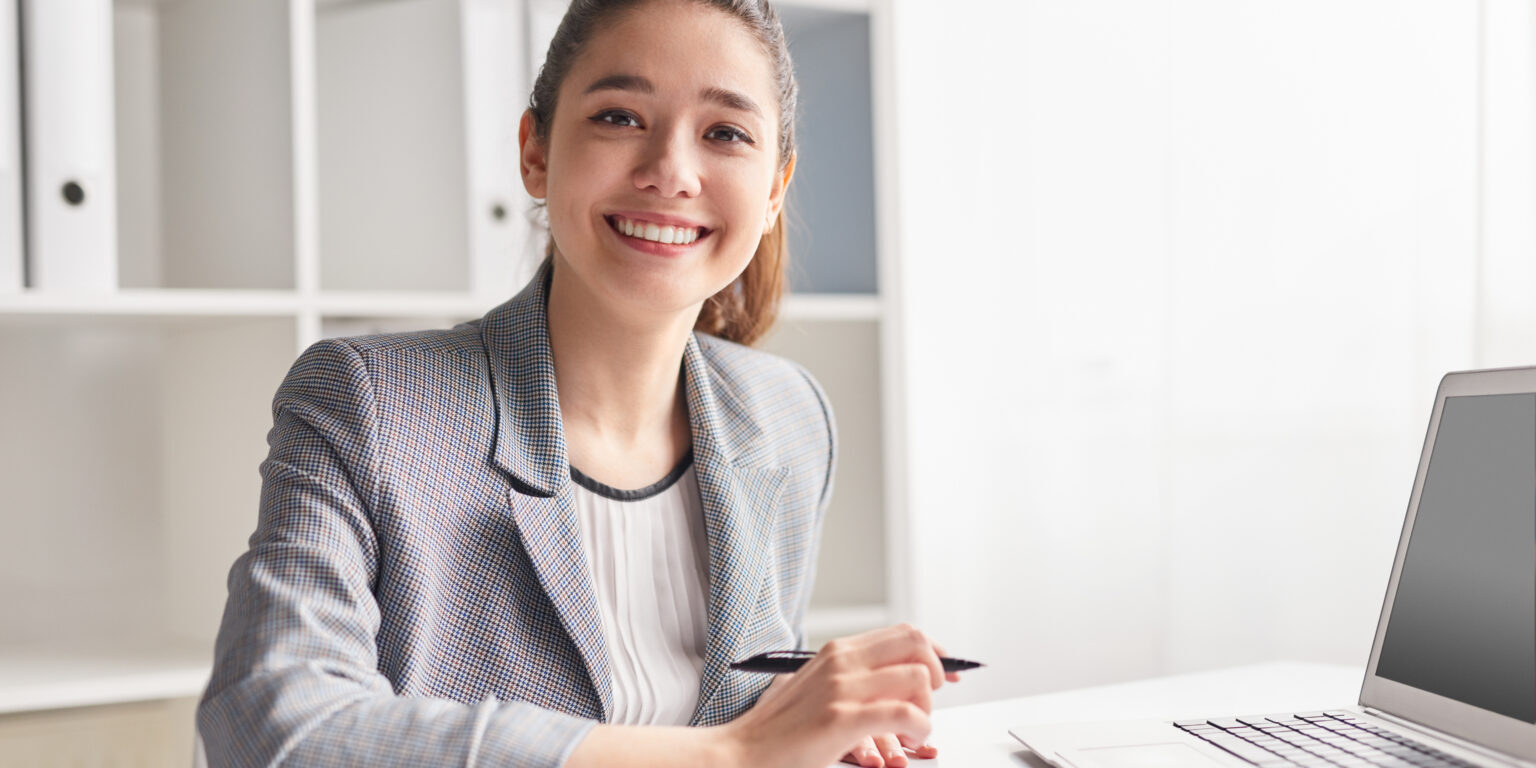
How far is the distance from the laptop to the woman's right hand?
0.14 meters

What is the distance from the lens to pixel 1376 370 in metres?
2.08

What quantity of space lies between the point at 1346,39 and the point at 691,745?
1809mm

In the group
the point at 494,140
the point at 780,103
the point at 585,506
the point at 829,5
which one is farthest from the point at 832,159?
the point at 585,506

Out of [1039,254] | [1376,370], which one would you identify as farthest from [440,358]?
[1376,370]

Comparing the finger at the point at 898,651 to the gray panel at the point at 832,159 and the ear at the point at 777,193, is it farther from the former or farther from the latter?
the gray panel at the point at 832,159

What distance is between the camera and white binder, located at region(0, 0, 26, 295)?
57.7 inches

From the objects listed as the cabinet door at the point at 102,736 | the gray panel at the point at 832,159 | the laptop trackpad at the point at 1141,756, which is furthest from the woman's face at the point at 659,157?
the cabinet door at the point at 102,736

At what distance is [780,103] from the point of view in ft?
4.06

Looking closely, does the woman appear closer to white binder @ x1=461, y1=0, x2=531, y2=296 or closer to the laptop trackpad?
the laptop trackpad

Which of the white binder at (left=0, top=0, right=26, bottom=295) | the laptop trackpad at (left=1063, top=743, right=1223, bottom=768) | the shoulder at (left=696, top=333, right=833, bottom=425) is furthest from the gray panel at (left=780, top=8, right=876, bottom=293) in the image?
the laptop trackpad at (left=1063, top=743, right=1223, bottom=768)

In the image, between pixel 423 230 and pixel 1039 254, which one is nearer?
pixel 423 230

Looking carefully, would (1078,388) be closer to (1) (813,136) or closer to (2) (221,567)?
(1) (813,136)

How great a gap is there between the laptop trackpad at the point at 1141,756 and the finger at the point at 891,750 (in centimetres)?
14

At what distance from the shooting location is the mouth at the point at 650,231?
1131 millimetres
